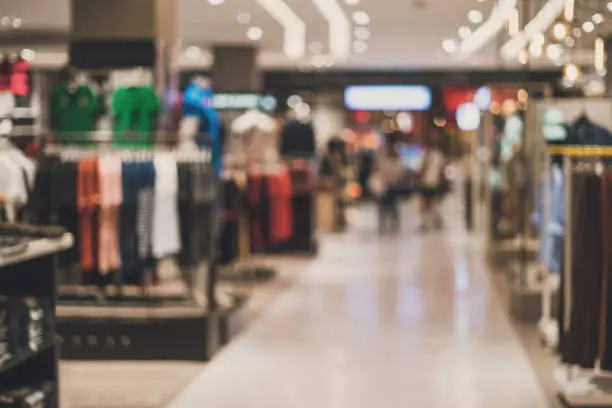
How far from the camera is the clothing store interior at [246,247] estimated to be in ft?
20.0

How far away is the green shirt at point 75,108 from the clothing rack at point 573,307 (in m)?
3.69

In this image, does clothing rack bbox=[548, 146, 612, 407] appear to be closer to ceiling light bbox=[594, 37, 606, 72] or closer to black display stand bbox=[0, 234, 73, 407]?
ceiling light bbox=[594, 37, 606, 72]

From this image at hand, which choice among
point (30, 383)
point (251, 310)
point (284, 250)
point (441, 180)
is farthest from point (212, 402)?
point (441, 180)

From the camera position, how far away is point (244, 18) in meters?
14.3

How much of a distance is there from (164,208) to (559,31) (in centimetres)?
317

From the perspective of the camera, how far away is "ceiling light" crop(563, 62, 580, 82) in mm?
8108

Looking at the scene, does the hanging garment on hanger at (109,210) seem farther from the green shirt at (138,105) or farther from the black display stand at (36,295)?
the black display stand at (36,295)

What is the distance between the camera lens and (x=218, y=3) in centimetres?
1262

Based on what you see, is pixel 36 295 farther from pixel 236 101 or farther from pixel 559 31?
pixel 236 101

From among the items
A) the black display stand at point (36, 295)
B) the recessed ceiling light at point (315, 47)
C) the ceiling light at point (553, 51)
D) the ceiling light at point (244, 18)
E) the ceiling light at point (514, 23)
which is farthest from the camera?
the recessed ceiling light at point (315, 47)

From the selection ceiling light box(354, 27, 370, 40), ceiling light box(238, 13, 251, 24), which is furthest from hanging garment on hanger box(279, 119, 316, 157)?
ceiling light box(238, 13, 251, 24)

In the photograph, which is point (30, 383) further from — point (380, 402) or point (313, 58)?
point (313, 58)

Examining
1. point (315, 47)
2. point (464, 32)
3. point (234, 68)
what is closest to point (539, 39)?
point (464, 32)

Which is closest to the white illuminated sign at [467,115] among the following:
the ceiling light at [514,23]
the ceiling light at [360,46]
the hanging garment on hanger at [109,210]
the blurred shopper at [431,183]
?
the blurred shopper at [431,183]
